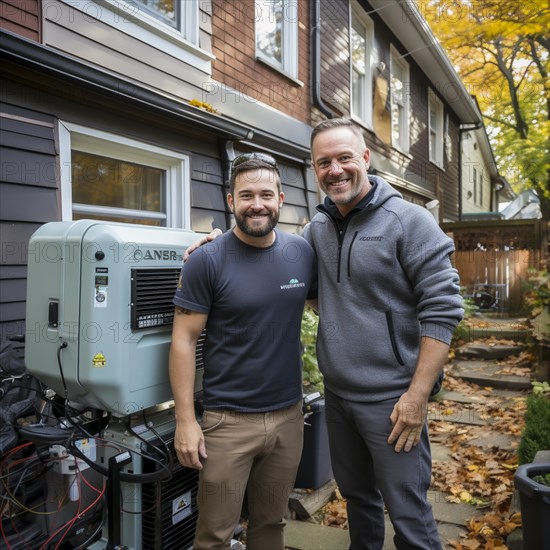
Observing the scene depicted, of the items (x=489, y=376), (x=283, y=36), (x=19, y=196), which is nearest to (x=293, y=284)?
(x=19, y=196)

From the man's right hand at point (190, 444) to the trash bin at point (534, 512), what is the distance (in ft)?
4.73

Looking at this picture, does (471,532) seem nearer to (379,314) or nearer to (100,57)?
(379,314)

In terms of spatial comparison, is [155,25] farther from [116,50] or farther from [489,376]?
[489,376]

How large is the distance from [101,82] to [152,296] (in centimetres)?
218

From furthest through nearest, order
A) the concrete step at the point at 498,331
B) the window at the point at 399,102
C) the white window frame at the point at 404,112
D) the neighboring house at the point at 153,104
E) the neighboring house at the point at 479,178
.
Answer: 1. the neighboring house at the point at 479,178
2. the white window frame at the point at 404,112
3. the window at the point at 399,102
4. the concrete step at the point at 498,331
5. the neighboring house at the point at 153,104

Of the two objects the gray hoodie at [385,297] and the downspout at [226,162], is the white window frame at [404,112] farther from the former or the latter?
the gray hoodie at [385,297]

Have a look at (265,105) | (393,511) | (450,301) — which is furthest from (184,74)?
(393,511)

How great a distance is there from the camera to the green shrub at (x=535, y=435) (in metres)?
3.21

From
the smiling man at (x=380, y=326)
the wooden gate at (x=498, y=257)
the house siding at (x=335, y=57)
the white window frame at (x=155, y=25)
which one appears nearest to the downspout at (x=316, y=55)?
the house siding at (x=335, y=57)

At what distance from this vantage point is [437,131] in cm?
1366

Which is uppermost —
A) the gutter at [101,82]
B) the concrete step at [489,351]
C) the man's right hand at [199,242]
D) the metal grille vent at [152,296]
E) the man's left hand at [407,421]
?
the gutter at [101,82]

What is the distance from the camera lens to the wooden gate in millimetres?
9594

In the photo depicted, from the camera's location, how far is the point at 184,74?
4.45m

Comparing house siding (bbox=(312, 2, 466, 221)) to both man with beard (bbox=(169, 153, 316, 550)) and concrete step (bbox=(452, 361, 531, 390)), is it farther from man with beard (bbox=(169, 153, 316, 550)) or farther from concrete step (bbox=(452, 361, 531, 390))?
man with beard (bbox=(169, 153, 316, 550))
